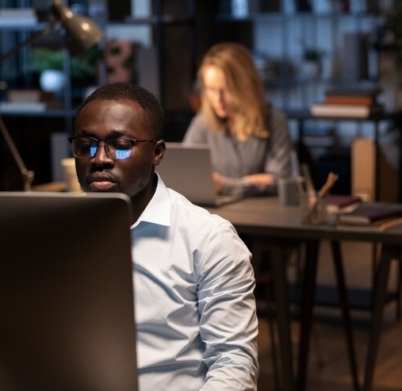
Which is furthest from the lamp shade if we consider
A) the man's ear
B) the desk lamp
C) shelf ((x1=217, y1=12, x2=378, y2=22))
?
shelf ((x1=217, y1=12, x2=378, y2=22))

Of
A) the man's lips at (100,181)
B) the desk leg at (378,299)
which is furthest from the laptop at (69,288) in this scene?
the desk leg at (378,299)

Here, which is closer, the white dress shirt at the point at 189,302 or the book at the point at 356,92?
the white dress shirt at the point at 189,302

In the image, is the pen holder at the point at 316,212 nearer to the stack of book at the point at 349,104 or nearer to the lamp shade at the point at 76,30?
the lamp shade at the point at 76,30

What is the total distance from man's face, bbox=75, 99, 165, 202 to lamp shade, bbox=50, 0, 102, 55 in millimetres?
2397

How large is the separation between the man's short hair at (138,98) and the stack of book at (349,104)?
13.1ft

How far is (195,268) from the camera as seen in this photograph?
1667mm

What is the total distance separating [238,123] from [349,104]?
1.32 m

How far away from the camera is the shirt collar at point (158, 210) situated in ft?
5.45

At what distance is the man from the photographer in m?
1.57

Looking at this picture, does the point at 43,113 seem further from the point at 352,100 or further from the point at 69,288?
the point at 69,288

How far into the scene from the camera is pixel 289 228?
3.48 meters

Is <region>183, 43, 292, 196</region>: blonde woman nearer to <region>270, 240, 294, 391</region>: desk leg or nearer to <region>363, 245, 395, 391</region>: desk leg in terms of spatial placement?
<region>270, 240, 294, 391</region>: desk leg

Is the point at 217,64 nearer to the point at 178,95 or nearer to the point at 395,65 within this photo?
the point at 178,95

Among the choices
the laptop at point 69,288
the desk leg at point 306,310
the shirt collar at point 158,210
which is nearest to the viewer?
the laptop at point 69,288
